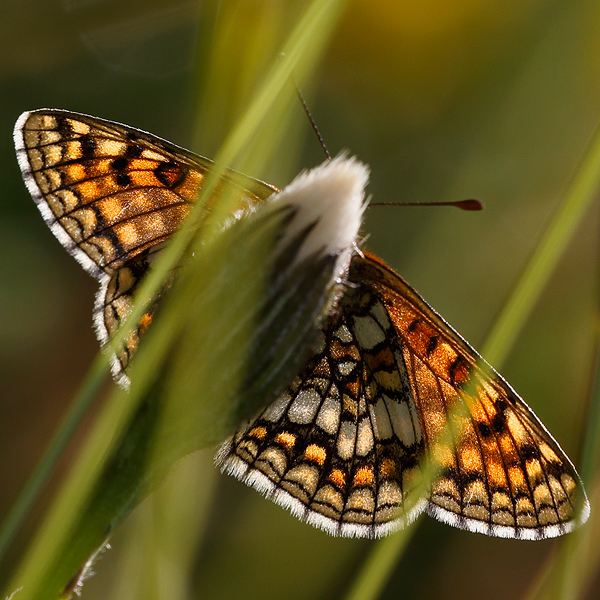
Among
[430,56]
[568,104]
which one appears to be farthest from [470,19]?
[568,104]

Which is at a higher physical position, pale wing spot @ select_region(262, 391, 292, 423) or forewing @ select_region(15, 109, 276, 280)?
forewing @ select_region(15, 109, 276, 280)

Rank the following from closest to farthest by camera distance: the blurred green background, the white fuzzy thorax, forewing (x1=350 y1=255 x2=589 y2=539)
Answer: the white fuzzy thorax < forewing (x1=350 y1=255 x2=589 y2=539) < the blurred green background

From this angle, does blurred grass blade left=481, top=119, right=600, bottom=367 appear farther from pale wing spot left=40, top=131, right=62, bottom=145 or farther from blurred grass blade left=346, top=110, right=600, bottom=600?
pale wing spot left=40, top=131, right=62, bottom=145

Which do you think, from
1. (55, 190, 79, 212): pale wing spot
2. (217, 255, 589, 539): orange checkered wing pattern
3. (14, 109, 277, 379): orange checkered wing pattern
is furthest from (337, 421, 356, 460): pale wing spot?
(55, 190, 79, 212): pale wing spot

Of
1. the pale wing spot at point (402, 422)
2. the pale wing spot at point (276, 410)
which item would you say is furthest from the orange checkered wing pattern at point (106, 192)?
the pale wing spot at point (402, 422)

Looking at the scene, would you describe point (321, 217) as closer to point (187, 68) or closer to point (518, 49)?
point (187, 68)

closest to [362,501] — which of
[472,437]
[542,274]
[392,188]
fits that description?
[472,437]

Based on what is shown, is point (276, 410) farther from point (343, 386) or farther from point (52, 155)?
point (52, 155)
